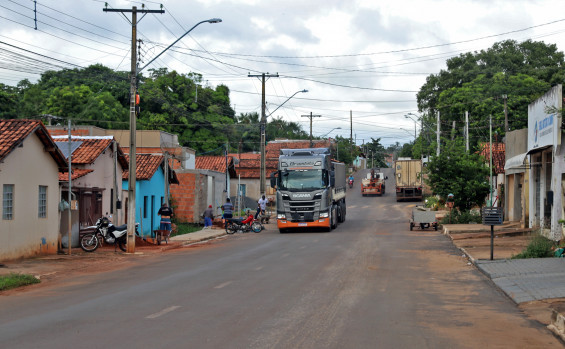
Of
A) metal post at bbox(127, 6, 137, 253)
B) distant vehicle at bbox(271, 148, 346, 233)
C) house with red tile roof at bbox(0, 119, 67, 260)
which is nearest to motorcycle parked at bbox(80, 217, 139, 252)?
metal post at bbox(127, 6, 137, 253)

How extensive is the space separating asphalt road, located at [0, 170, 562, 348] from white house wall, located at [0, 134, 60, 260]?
178 inches

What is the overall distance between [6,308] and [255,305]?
461 centimetres

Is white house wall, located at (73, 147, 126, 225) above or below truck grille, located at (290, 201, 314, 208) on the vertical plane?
above

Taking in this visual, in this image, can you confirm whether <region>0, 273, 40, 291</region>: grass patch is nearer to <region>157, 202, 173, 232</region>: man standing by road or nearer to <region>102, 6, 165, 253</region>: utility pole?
<region>102, 6, 165, 253</region>: utility pole

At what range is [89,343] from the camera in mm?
8969

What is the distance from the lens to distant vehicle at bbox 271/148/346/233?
117ft

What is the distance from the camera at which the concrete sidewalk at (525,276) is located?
11966 millimetres

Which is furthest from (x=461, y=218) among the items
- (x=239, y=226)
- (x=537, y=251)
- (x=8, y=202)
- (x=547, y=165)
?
(x=8, y=202)

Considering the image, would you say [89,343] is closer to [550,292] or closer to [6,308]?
[6,308]

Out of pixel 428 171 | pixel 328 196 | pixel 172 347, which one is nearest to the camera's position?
pixel 172 347

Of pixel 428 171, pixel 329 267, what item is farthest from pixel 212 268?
pixel 428 171

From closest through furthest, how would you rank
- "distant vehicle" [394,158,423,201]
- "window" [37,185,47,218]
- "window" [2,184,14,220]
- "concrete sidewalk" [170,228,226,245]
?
"window" [2,184,14,220] < "window" [37,185,47,218] < "concrete sidewalk" [170,228,226,245] < "distant vehicle" [394,158,423,201]

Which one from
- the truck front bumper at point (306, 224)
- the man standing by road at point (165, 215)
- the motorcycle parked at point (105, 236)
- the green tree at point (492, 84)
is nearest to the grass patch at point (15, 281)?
the motorcycle parked at point (105, 236)

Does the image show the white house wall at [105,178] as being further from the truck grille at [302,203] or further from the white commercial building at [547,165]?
the white commercial building at [547,165]
